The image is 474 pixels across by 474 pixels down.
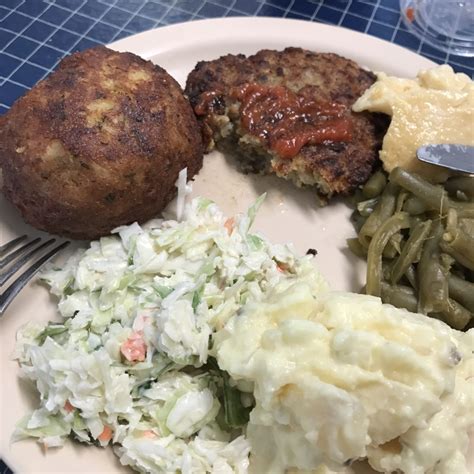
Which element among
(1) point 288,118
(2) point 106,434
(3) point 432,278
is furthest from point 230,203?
(2) point 106,434

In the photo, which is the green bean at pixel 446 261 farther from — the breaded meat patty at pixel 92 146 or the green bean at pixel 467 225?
the breaded meat patty at pixel 92 146

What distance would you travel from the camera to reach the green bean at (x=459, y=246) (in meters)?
2.62

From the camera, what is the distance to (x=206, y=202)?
2.87 meters

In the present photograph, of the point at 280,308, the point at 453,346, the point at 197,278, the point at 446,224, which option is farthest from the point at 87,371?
the point at 446,224

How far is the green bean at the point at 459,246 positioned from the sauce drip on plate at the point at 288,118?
0.75 meters

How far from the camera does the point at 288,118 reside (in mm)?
3018

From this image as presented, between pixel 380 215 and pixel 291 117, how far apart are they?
0.69 meters

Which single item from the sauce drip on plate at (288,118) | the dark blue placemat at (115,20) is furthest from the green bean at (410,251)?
the dark blue placemat at (115,20)

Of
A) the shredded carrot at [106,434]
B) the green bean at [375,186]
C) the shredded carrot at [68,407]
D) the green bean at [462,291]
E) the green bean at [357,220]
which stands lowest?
the shredded carrot at [106,434]

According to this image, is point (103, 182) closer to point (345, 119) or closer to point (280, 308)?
point (280, 308)

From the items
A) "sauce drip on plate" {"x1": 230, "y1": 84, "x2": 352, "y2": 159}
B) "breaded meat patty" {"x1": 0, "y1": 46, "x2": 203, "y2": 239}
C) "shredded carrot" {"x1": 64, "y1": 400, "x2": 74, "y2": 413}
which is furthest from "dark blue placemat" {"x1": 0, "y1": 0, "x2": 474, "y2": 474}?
"shredded carrot" {"x1": 64, "y1": 400, "x2": 74, "y2": 413}

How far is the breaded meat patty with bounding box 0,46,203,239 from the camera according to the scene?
2.45 meters

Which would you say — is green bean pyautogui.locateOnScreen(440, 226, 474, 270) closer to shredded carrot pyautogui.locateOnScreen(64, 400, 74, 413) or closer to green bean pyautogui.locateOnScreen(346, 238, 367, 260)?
green bean pyautogui.locateOnScreen(346, 238, 367, 260)

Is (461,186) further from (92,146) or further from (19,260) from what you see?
(19,260)
